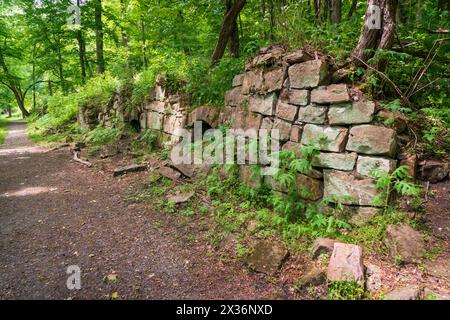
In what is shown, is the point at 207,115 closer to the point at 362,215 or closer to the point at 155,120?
the point at 155,120

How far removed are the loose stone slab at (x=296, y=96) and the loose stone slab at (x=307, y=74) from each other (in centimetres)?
8

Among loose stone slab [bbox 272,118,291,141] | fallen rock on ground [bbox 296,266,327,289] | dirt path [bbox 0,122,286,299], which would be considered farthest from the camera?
loose stone slab [bbox 272,118,291,141]

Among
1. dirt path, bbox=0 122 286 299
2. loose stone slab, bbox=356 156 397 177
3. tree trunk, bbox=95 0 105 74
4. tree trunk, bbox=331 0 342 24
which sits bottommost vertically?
dirt path, bbox=0 122 286 299

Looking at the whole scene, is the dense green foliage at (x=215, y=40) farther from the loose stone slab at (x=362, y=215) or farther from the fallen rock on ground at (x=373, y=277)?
the fallen rock on ground at (x=373, y=277)

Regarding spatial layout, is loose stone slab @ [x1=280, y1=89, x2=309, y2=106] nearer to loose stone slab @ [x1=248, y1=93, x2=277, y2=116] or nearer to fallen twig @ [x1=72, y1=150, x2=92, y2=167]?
loose stone slab @ [x1=248, y1=93, x2=277, y2=116]

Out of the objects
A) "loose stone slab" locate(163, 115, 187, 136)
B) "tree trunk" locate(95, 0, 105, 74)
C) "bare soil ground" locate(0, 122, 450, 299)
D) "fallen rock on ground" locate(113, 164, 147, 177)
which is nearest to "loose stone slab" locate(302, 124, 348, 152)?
"bare soil ground" locate(0, 122, 450, 299)

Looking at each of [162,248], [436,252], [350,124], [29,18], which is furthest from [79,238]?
[29,18]

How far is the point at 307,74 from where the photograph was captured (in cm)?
432

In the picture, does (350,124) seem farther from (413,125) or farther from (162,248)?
(162,248)

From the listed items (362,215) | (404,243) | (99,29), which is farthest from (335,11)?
(99,29)

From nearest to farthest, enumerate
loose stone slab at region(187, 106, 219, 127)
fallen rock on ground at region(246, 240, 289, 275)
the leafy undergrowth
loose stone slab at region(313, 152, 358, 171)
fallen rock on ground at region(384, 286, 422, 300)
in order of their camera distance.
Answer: fallen rock on ground at region(384, 286, 422, 300) < fallen rock on ground at region(246, 240, 289, 275) < the leafy undergrowth < loose stone slab at region(313, 152, 358, 171) < loose stone slab at region(187, 106, 219, 127)

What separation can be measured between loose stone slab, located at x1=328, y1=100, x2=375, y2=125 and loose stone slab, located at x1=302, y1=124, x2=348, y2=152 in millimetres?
128

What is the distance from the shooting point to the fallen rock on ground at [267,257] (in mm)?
3377

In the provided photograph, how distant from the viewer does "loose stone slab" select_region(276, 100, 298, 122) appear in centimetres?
458
